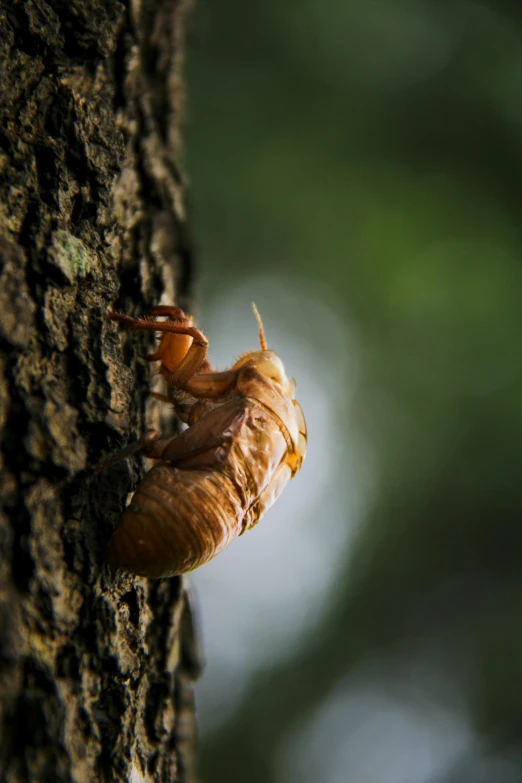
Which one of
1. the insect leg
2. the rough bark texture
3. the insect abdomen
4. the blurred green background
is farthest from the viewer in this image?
the blurred green background

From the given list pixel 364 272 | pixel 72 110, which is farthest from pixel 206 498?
pixel 364 272

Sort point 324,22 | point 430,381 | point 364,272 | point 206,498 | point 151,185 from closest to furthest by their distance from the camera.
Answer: point 206,498, point 151,185, point 324,22, point 364,272, point 430,381

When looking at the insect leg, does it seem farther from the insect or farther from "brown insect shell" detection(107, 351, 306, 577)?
"brown insect shell" detection(107, 351, 306, 577)

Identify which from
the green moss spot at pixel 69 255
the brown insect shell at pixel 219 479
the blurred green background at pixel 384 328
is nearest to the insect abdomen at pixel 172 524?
the brown insect shell at pixel 219 479

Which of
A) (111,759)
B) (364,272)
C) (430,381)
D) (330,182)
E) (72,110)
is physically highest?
(330,182)

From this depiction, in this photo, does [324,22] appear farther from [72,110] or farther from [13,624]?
[13,624]

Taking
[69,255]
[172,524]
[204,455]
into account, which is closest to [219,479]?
[204,455]

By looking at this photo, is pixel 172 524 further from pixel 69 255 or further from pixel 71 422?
pixel 69 255

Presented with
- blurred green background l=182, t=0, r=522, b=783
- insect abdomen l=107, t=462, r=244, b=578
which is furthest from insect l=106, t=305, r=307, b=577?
blurred green background l=182, t=0, r=522, b=783
